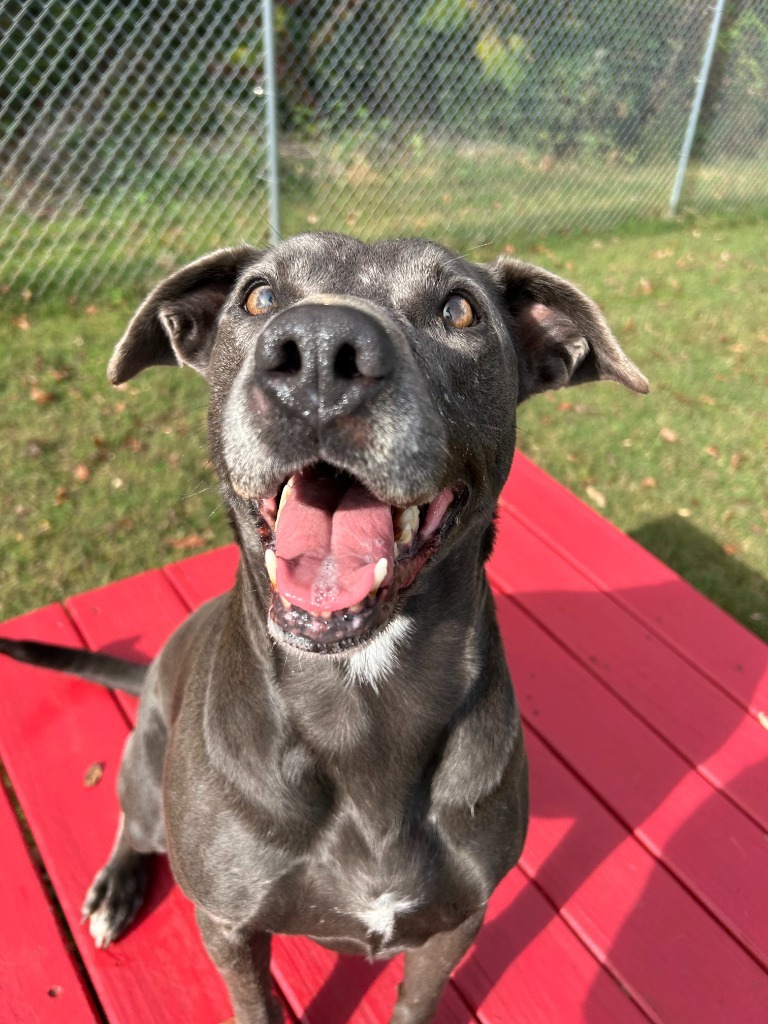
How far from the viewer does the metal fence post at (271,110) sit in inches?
260

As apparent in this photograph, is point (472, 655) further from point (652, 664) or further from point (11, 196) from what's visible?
point (11, 196)

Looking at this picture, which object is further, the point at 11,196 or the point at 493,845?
the point at 11,196

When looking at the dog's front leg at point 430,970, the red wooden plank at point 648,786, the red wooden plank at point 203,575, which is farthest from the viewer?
the red wooden plank at point 203,575

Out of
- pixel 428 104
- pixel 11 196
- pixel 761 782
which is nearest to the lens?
pixel 761 782

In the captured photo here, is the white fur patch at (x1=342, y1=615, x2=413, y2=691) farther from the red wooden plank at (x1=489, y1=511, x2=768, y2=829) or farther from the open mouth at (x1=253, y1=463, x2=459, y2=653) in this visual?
the red wooden plank at (x1=489, y1=511, x2=768, y2=829)

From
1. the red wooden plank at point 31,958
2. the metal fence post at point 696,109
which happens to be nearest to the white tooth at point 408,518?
the red wooden plank at point 31,958

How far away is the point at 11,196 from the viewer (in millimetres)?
6773

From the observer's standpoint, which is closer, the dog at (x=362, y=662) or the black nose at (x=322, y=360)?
the black nose at (x=322, y=360)

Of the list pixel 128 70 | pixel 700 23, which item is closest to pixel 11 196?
pixel 128 70

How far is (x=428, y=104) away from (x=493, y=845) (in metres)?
8.55

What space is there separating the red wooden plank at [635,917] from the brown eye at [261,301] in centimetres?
218

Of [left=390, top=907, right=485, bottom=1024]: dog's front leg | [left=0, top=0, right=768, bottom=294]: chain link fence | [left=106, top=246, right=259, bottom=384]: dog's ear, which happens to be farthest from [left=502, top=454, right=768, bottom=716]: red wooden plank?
[left=0, top=0, right=768, bottom=294]: chain link fence

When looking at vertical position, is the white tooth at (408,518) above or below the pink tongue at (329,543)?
above

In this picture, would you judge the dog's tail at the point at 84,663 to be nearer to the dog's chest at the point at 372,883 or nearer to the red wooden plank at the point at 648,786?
the dog's chest at the point at 372,883
